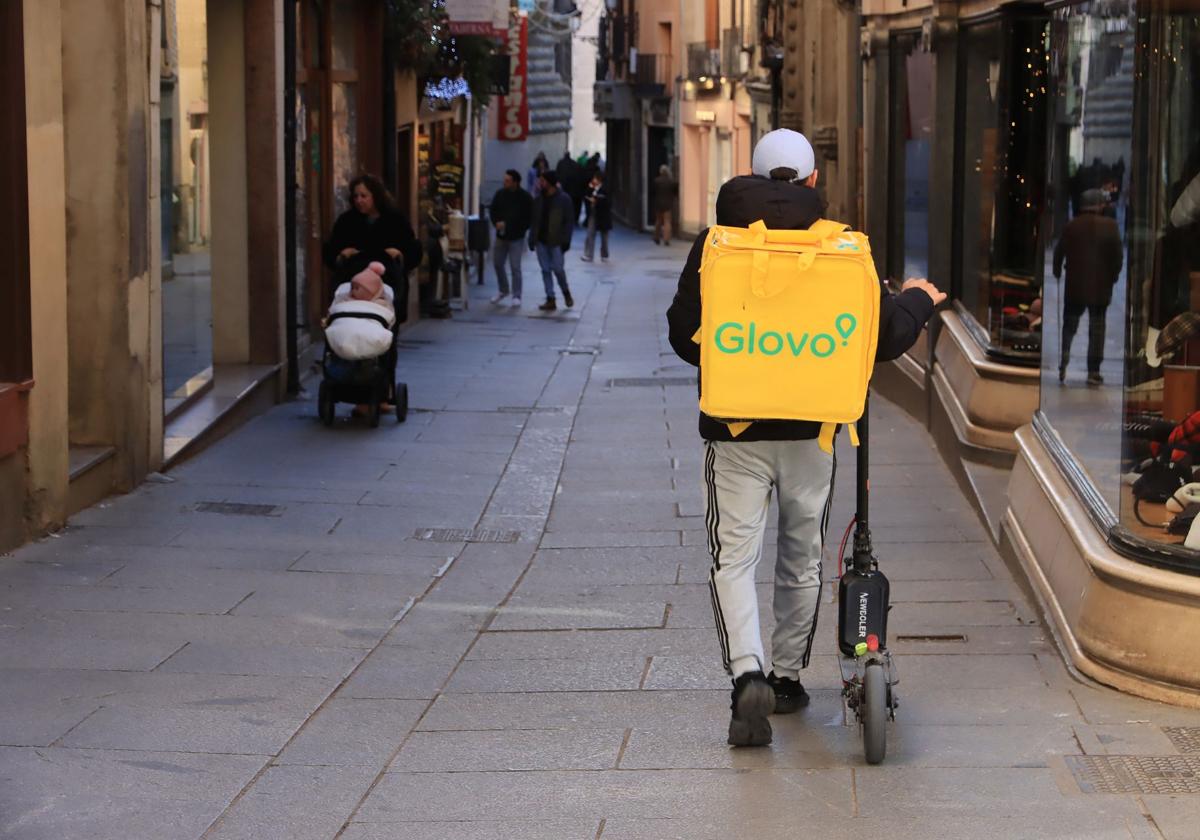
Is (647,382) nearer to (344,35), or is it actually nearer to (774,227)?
(344,35)

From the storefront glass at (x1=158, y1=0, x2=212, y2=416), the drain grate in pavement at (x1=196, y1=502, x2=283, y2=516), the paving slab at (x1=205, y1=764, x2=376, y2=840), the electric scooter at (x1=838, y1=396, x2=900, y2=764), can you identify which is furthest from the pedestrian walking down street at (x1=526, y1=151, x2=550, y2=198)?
the paving slab at (x1=205, y1=764, x2=376, y2=840)

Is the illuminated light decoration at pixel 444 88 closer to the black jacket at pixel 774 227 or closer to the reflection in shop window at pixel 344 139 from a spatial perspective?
the reflection in shop window at pixel 344 139

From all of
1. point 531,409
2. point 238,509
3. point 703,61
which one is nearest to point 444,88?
point 531,409

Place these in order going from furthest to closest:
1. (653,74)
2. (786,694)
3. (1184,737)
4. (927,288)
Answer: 1. (653,74)
2. (786,694)
3. (1184,737)
4. (927,288)

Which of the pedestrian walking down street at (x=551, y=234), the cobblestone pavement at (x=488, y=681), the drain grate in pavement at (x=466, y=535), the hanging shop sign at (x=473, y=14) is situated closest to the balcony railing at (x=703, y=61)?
the pedestrian walking down street at (x=551, y=234)

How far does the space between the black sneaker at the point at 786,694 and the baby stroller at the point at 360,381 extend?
7.42 meters

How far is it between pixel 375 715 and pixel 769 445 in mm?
1682

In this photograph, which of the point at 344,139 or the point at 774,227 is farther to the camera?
the point at 344,139

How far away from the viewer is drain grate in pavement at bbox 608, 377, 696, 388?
681 inches

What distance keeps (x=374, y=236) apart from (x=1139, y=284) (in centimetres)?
785

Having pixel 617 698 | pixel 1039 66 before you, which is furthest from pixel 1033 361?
pixel 617 698

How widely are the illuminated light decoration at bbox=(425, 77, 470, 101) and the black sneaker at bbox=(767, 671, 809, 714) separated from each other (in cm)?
1868

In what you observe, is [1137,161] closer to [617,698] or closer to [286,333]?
[617,698]

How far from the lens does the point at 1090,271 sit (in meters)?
8.19
